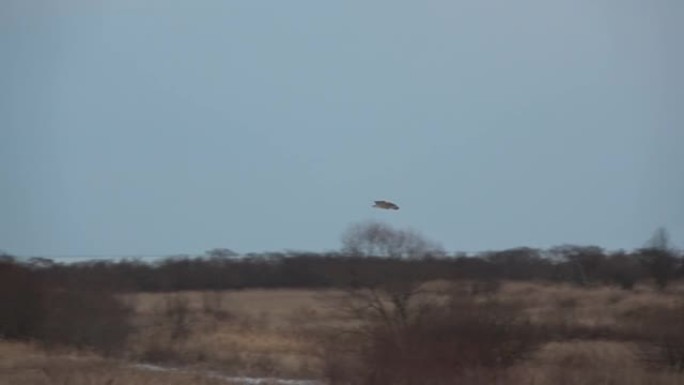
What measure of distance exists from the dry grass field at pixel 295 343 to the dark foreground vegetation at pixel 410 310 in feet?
0.65

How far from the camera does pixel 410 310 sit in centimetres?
3156

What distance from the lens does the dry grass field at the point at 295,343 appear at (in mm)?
23969

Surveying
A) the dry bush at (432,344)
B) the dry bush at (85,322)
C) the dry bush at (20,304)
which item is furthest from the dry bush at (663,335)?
the dry bush at (20,304)

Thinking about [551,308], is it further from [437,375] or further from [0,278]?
[437,375]

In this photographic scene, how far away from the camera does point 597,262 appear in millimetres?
63562

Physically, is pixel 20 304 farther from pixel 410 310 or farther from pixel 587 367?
pixel 587 367

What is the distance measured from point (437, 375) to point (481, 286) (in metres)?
14.3

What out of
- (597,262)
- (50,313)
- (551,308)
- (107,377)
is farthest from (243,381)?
(597,262)

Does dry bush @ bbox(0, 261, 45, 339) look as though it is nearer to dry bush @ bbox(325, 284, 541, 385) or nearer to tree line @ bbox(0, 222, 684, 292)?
tree line @ bbox(0, 222, 684, 292)

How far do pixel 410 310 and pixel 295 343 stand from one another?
1009 centimetres

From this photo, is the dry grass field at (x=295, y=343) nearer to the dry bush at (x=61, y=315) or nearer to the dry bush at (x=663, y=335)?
the dry bush at (x=663, y=335)

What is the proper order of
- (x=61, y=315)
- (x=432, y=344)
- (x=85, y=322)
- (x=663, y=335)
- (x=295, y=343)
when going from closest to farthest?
(x=432, y=344) → (x=663, y=335) → (x=85, y=322) → (x=61, y=315) → (x=295, y=343)

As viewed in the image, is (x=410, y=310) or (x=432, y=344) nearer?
(x=432, y=344)

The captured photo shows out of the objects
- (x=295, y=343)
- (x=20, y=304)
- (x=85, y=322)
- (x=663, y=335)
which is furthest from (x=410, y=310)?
(x=20, y=304)
